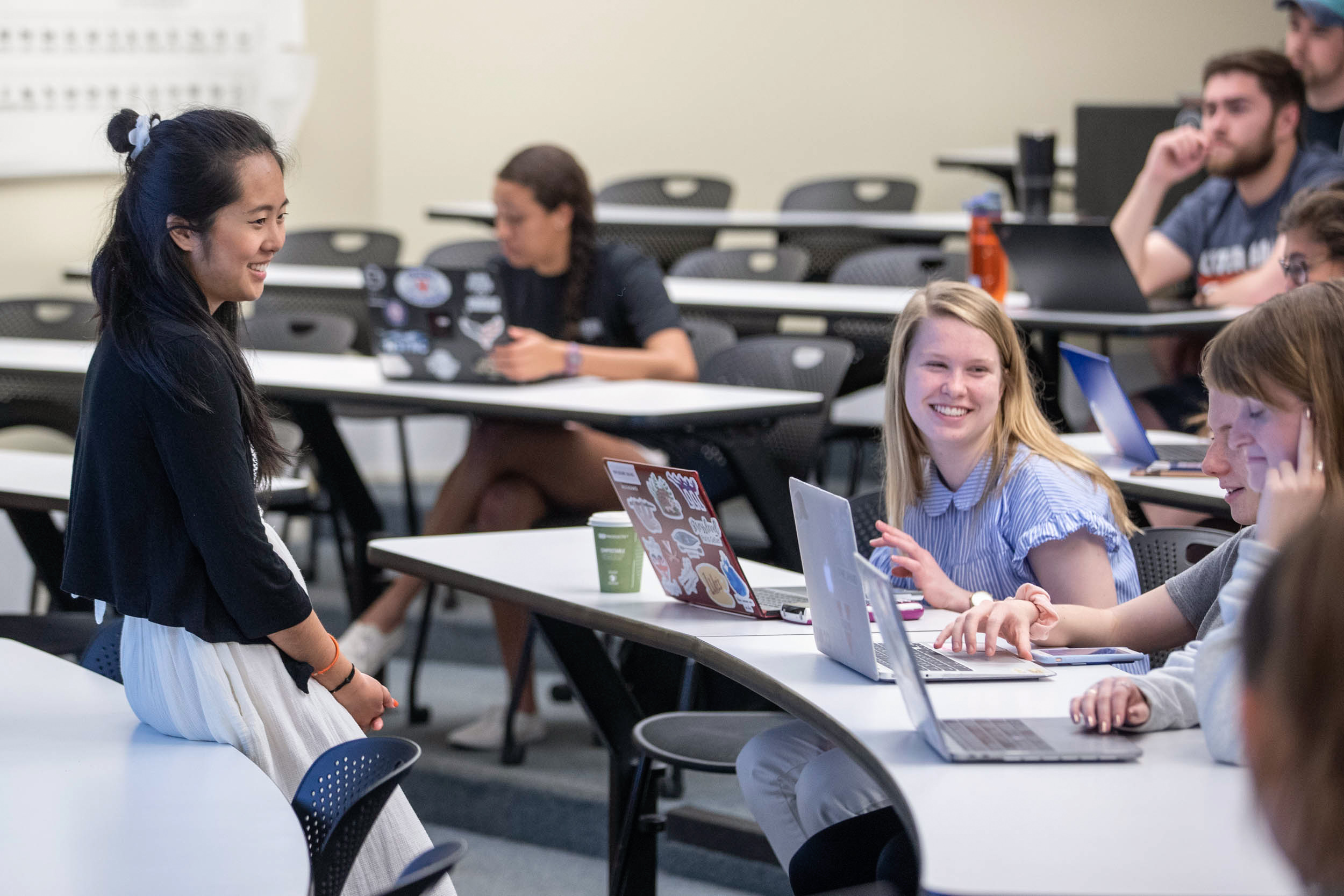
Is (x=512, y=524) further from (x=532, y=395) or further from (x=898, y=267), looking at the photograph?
(x=898, y=267)

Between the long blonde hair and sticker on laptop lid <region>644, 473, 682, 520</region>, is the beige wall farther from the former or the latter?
sticker on laptop lid <region>644, 473, 682, 520</region>

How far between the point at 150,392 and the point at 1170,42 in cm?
578

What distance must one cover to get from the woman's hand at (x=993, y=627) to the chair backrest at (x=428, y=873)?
2.41 ft

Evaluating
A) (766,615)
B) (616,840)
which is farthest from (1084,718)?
(616,840)

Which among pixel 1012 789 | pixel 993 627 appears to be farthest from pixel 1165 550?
pixel 1012 789

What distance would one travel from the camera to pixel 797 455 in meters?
3.46

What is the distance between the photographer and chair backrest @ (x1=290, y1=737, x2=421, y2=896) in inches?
54.0

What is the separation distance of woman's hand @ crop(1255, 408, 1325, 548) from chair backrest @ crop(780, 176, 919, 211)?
4.48m

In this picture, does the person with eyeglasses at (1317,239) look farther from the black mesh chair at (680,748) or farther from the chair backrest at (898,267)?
the chair backrest at (898,267)

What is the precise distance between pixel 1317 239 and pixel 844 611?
4.47ft

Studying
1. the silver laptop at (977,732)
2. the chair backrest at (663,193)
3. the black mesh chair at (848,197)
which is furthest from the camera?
the chair backrest at (663,193)

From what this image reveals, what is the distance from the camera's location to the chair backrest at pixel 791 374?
344cm

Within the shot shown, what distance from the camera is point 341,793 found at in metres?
1.50

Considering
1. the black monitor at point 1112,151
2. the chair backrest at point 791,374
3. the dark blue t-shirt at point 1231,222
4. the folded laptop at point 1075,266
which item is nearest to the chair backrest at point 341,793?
the chair backrest at point 791,374
